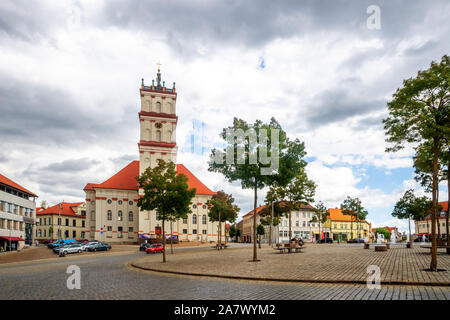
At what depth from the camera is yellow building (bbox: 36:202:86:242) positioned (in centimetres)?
11400

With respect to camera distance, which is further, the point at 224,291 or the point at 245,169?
the point at 245,169

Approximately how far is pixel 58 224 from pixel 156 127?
2193 inches

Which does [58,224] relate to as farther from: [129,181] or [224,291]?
[224,291]

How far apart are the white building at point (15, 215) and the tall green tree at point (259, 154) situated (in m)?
46.7

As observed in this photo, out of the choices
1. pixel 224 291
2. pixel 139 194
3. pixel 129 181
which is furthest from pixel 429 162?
pixel 129 181

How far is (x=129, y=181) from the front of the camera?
86.7 m

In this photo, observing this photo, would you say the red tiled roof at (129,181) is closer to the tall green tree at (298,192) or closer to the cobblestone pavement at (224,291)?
the tall green tree at (298,192)

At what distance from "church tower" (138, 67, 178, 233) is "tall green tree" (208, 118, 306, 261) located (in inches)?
2254

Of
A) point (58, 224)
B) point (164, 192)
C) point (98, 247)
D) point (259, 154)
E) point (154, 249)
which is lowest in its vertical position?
point (58, 224)

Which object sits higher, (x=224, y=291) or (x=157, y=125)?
(x=157, y=125)

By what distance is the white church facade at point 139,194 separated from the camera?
263ft

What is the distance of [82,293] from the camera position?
11.5 m
